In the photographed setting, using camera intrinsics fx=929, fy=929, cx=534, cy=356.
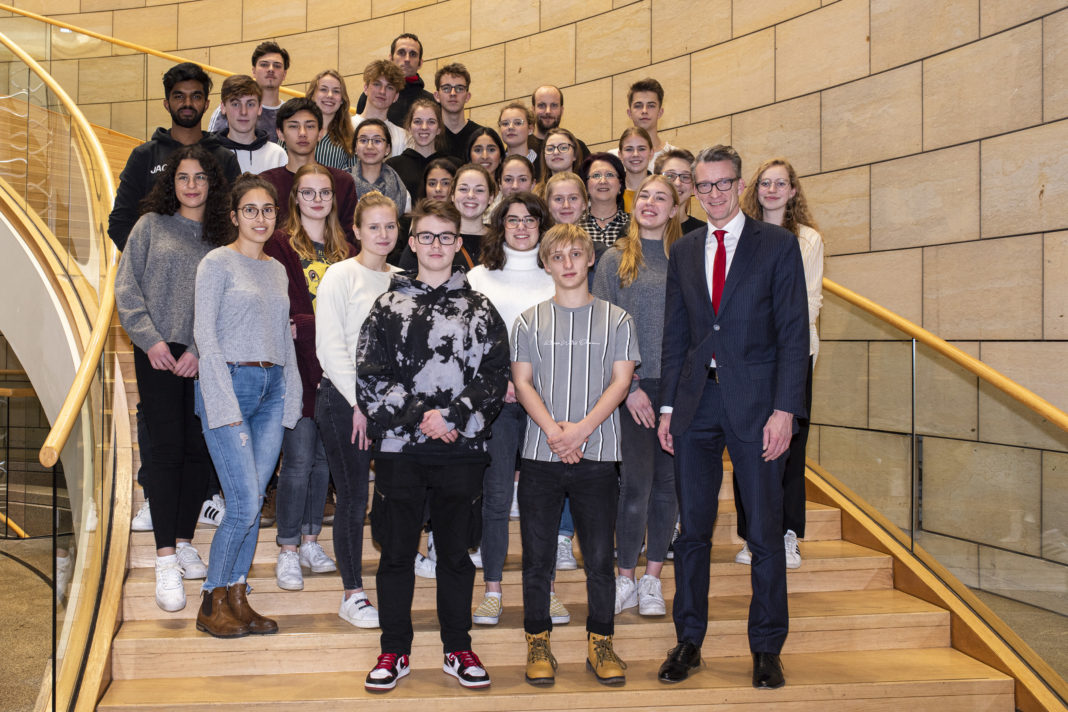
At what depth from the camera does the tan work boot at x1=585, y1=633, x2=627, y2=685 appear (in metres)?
3.14

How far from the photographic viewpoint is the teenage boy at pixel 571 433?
3139 millimetres

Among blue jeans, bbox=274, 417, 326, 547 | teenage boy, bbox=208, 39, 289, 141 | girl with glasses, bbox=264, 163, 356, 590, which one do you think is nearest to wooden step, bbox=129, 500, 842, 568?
girl with glasses, bbox=264, 163, 356, 590

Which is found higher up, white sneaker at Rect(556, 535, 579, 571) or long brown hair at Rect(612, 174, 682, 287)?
long brown hair at Rect(612, 174, 682, 287)

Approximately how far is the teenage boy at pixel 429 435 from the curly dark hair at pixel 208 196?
89 cm

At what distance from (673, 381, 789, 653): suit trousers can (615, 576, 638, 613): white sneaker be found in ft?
1.29

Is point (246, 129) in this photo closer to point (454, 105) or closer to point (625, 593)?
point (454, 105)

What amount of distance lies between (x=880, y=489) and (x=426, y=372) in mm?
2333

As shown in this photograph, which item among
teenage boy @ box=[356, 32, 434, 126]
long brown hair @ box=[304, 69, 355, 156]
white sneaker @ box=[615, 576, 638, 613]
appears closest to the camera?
white sneaker @ box=[615, 576, 638, 613]

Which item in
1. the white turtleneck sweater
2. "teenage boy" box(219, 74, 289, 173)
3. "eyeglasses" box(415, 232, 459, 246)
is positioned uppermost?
"teenage boy" box(219, 74, 289, 173)

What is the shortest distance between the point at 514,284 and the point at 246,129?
2.00 metres

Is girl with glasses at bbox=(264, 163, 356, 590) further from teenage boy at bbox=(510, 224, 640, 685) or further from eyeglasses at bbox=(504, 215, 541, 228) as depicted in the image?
teenage boy at bbox=(510, 224, 640, 685)

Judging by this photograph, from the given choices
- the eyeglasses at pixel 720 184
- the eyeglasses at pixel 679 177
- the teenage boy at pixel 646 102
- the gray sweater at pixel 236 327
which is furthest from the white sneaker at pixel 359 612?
the teenage boy at pixel 646 102

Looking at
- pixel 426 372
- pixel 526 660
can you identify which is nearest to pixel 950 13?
pixel 426 372

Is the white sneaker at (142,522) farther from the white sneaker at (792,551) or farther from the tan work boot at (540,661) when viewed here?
the white sneaker at (792,551)
